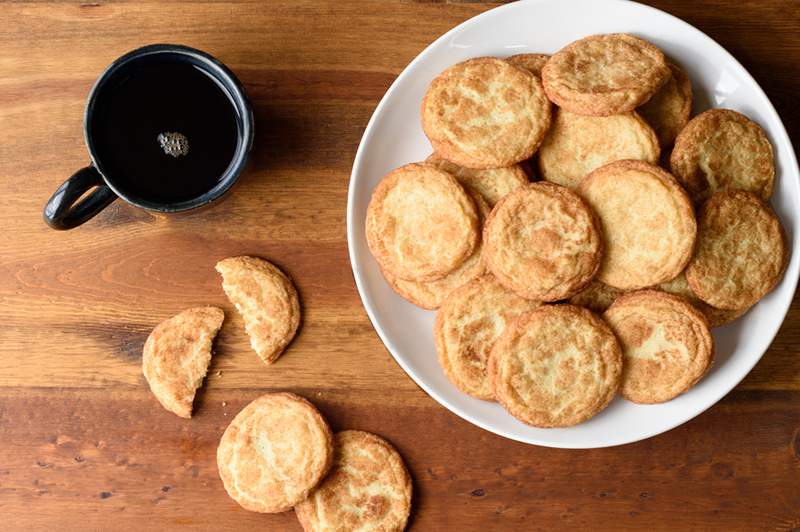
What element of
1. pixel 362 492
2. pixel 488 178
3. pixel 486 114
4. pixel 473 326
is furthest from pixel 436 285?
pixel 362 492

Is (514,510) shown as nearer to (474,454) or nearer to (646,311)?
(474,454)

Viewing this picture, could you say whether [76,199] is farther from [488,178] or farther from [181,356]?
[488,178]

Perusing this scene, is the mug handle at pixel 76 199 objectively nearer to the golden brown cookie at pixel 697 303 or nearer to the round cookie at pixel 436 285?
the round cookie at pixel 436 285

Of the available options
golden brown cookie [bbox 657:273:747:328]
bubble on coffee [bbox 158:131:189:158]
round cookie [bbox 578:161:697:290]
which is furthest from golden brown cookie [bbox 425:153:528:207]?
bubble on coffee [bbox 158:131:189:158]

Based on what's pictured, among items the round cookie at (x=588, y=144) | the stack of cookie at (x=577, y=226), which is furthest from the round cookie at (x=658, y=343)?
the round cookie at (x=588, y=144)

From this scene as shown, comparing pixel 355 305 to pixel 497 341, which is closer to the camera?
pixel 497 341

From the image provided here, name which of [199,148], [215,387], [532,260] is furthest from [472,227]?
[215,387]
